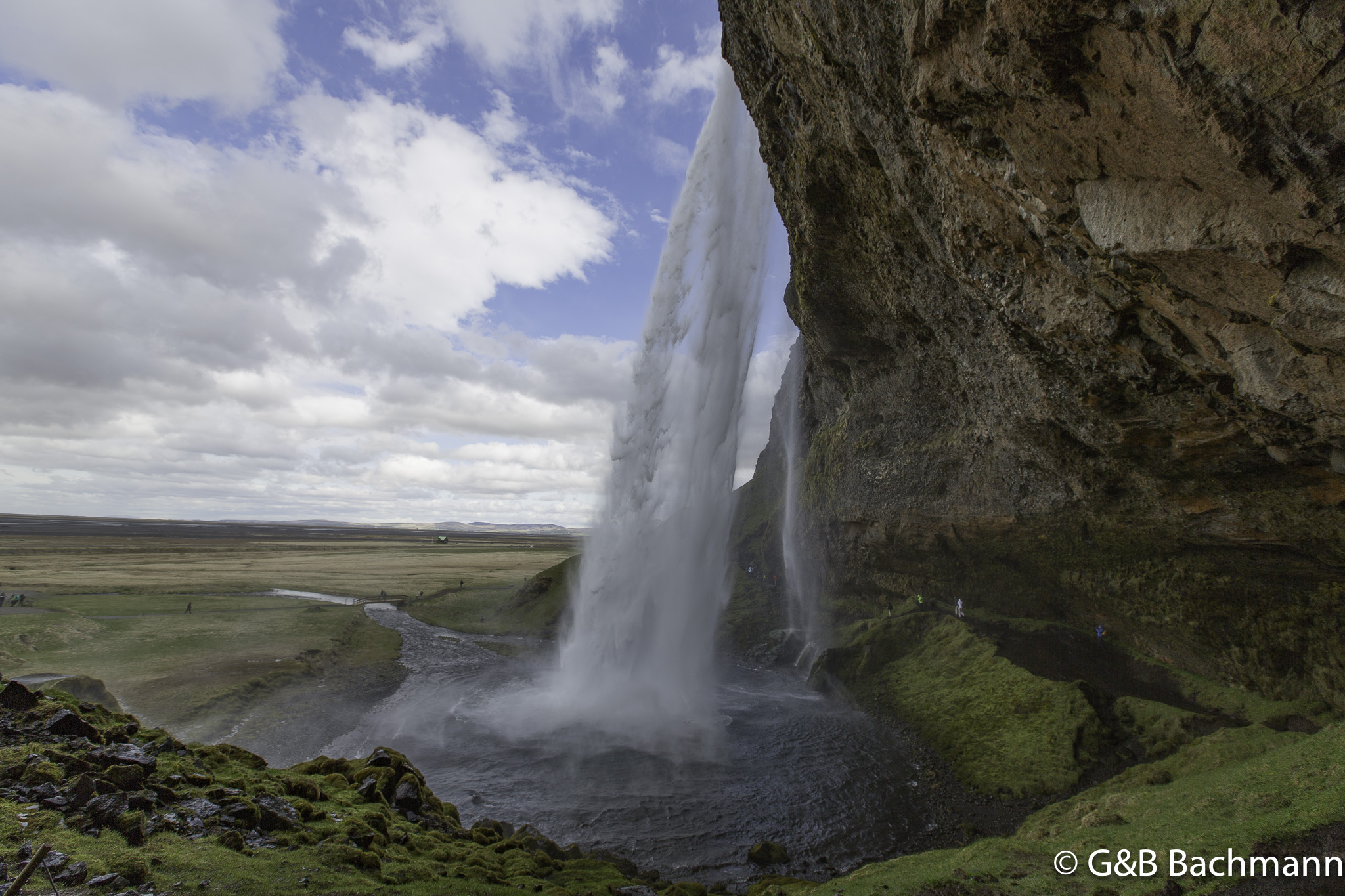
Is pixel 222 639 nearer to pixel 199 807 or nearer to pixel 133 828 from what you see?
pixel 199 807

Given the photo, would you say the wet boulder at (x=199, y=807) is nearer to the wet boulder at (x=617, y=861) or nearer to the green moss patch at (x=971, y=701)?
the wet boulder at (x=617, y=861)

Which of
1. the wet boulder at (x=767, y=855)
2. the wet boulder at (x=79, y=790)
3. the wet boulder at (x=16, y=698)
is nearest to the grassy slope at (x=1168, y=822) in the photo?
the wet boulder at (x=767, y=855)

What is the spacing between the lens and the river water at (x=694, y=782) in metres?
16.6

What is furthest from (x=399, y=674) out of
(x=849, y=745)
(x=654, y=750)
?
(x=849, y=745)

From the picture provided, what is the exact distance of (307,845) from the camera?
1102 centimetres

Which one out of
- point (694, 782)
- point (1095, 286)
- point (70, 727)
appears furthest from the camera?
point (694, 782)

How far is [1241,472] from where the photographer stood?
17.0 m

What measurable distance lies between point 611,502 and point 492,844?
20.9 metres

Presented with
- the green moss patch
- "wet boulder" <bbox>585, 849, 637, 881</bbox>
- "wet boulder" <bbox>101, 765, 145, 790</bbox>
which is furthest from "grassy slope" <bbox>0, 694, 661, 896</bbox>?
the green moss patch

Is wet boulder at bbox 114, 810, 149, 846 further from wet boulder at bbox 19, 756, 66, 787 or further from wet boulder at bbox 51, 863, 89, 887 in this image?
wet boulder at bbox 19, 756, 66, 787

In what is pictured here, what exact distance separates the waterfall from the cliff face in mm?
10875

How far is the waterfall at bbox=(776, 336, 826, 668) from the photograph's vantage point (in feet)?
130

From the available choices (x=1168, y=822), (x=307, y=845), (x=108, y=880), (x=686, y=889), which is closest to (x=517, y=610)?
(x=686, y=889)

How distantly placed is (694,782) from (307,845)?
1263 cm
